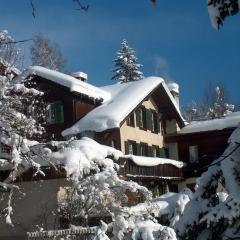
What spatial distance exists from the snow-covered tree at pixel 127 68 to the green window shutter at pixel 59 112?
32375 millimetres

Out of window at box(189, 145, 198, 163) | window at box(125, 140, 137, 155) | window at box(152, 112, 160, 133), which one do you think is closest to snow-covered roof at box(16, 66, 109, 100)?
window at box(125, 140, 137, 155)

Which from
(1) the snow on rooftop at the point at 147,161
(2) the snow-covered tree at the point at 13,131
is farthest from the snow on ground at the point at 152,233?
(1) the snow on rooftop at the point at 147,161

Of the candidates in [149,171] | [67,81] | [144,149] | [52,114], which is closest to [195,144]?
[144,149]

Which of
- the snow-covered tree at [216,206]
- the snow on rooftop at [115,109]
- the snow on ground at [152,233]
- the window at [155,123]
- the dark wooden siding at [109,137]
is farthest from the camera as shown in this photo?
the window at [155,123]

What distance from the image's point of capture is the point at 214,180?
5504 mm

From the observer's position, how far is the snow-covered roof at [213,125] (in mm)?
36469

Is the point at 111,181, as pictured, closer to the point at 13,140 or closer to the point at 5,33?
the point at 13,140

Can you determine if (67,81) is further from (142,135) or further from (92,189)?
(92,189)

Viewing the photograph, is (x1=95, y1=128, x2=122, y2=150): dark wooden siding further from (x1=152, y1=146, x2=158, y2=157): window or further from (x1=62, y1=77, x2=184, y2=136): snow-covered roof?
(x1=152, y1=146, x2=158, y2=157): window

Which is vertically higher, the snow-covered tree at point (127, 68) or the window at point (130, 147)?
the snow-covered tree at point (127, 68)

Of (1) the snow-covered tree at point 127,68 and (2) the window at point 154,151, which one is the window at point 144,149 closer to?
A: (2) the window at point 154,151

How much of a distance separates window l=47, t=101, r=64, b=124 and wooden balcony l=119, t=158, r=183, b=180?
5745mm

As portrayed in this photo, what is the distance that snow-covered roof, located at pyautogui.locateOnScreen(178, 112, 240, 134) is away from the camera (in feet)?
120

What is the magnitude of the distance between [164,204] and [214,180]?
580 inches
